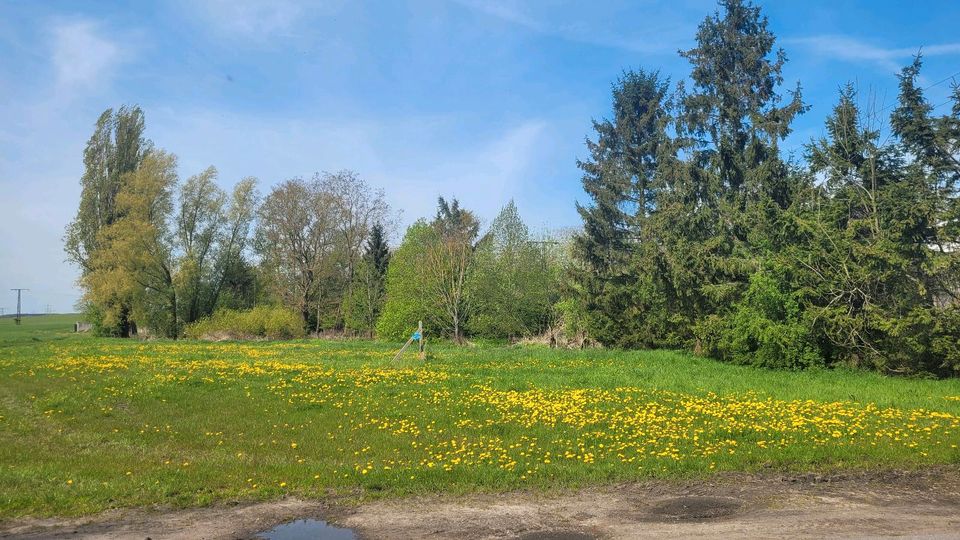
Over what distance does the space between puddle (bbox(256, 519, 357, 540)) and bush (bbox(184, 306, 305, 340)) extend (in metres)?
48.1

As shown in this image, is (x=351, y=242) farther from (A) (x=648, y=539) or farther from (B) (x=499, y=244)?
(A) (x=648, y=539)

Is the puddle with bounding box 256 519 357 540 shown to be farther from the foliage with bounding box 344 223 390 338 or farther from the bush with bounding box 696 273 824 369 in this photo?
the foliage with bounding box 344 223 390 338

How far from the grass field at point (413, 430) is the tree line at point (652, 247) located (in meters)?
4.13

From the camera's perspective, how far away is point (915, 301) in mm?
22688

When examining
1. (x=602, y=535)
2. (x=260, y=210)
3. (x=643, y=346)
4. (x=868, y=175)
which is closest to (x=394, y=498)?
(x=602, y=535)

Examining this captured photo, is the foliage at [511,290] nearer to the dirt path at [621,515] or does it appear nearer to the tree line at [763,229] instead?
the tree line at [763,229]

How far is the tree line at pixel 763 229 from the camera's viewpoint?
2247 cm

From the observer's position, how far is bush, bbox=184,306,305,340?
53250 mm

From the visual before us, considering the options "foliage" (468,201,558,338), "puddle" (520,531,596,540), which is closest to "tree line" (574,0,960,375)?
"foliage" (468,201,558,338)

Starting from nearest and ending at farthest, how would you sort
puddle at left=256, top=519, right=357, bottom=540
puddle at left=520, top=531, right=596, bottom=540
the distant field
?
puddle at left=520, top=531, right=596, bottom=540, puddle at left=256, top=519, right=357, bottom=540, the distant field

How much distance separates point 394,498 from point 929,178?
81.6ft

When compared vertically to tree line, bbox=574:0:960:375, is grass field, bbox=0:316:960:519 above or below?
below

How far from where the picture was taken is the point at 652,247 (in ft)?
106

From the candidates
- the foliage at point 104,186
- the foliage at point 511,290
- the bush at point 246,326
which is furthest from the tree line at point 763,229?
the foliage at point 104,186
